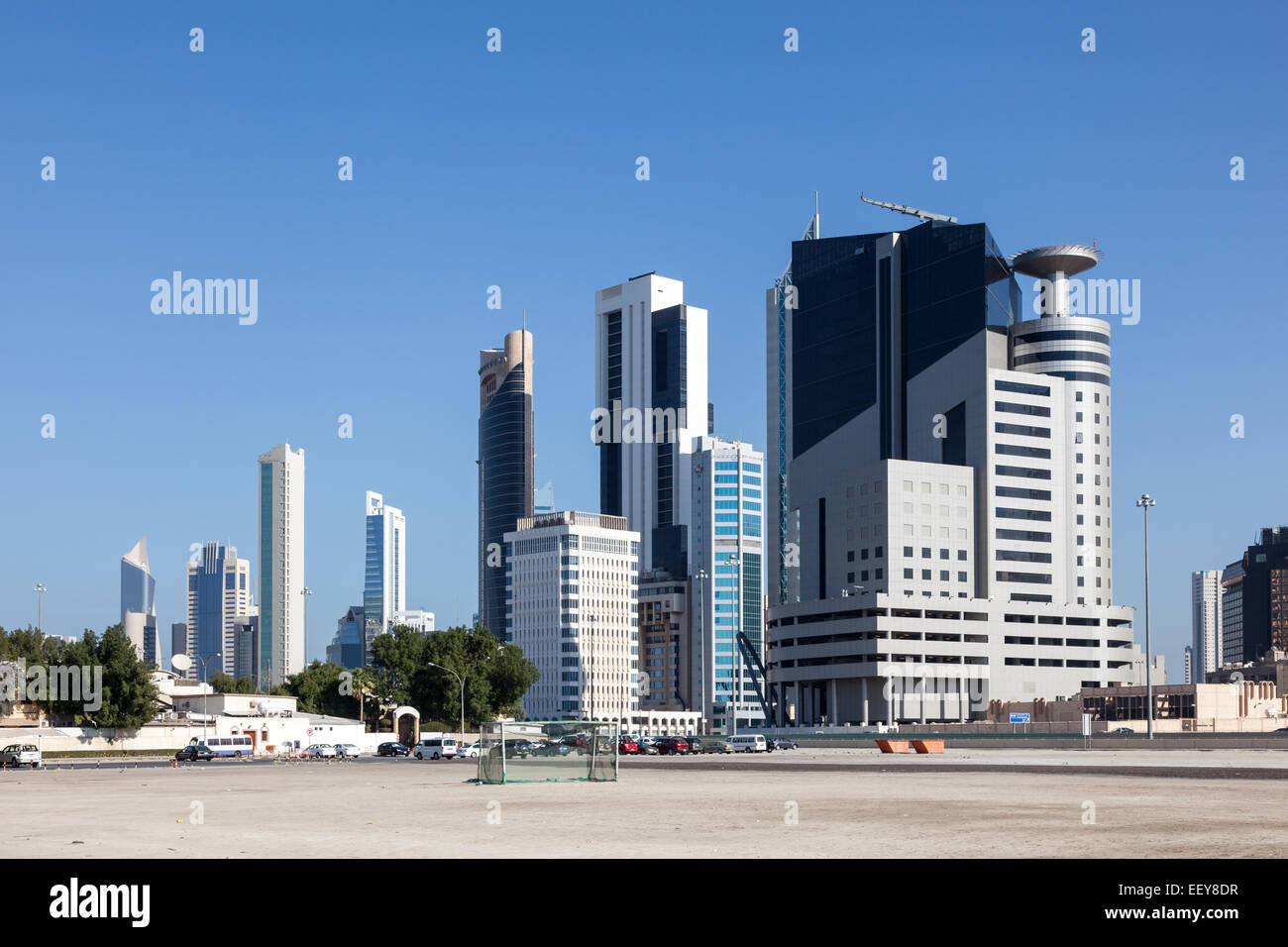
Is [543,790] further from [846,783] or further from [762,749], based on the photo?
[762,749]

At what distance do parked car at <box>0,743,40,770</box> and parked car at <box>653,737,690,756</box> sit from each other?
144ft

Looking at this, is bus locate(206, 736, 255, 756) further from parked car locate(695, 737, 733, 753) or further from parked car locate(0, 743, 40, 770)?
parked car locate(695, 737, 733, 753)

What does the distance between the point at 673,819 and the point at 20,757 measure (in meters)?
73.1

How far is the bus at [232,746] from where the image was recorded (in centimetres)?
11456

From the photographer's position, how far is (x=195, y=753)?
348 feet

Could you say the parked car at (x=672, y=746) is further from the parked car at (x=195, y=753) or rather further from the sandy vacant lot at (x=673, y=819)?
the sandy vacant lot at (x=673, y=819)

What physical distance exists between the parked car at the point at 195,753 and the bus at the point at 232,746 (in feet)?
11.0

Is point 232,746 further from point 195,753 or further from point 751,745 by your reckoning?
point 751,745

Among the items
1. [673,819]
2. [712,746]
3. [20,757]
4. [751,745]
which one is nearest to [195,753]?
[20,757]

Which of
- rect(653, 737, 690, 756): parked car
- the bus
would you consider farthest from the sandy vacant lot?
the bus

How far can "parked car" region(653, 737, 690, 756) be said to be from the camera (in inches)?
4087
